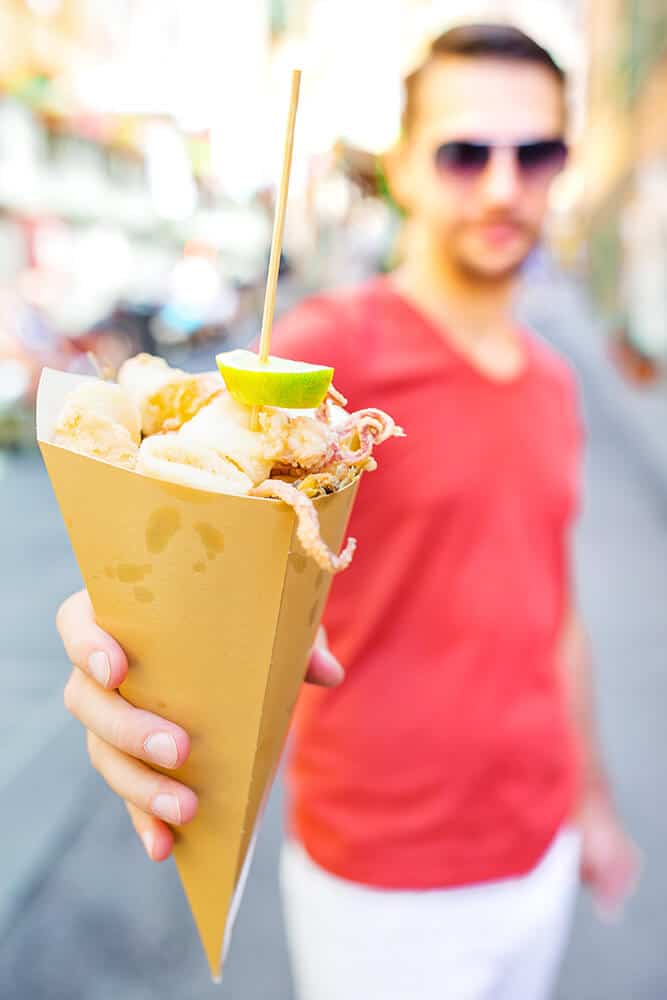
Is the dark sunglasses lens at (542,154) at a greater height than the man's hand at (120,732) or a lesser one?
greater

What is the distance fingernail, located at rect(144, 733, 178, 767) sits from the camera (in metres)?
0.90

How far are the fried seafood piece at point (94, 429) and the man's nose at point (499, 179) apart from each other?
1118 millimetres

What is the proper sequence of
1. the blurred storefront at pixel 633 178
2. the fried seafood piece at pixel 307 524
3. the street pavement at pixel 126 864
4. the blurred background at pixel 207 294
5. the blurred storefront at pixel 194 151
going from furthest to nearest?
the blurred storefront at pixel 633 178 < the street pavement at pixel 126 864 < the blurred background at pixel 207 294 < the blurred storefront at pixel 194 151 < the fried seafood piece at pixel 307 524

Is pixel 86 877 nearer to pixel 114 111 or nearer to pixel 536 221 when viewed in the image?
pixel 536 221

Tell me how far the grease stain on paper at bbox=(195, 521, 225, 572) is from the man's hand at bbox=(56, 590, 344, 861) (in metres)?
0.16

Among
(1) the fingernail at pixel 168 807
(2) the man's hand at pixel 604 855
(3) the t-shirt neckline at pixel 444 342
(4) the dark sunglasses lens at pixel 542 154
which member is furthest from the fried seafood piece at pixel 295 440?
(2) the man's hand at pixel 604 855

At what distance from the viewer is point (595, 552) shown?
6766 millimetres

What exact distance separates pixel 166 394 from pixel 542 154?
1209 millimetres

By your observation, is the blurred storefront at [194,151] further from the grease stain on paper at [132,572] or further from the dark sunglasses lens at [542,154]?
the grease stain on paper at [132,572]

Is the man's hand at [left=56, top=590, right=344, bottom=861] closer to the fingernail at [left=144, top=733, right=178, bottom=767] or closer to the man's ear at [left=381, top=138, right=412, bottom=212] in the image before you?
the fingernail at [left=144, top=733, right=178, bottom=767]

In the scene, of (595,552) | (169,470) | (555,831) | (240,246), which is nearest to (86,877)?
(555,831)

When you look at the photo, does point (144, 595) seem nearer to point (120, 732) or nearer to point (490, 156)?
point (120, 732)

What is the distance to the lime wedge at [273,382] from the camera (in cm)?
83

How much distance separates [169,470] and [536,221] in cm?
132
